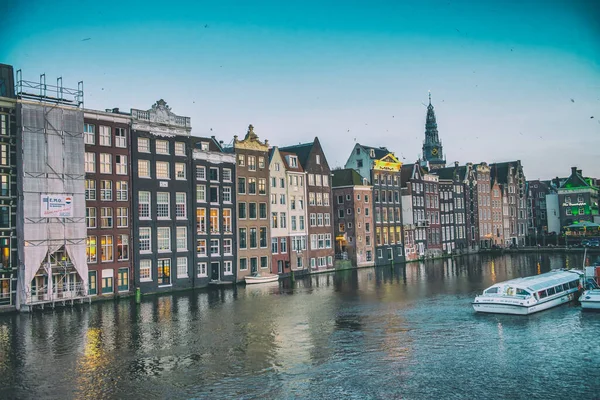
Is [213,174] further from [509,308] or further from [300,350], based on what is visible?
[300,350]

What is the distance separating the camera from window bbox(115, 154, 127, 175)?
63156 millimetres

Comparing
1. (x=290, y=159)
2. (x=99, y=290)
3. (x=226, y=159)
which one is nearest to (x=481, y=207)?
(x=290, y=159)

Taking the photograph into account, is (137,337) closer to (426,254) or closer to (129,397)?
(129,397)

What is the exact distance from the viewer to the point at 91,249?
60156 millimetres

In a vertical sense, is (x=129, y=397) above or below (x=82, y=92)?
below

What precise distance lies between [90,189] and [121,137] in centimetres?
688

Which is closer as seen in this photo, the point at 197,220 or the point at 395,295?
the point at 395,295

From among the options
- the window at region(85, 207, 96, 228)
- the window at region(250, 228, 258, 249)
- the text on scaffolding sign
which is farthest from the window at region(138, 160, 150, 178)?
the window at region(250, 228, 258, 249)

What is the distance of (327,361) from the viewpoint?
109ft

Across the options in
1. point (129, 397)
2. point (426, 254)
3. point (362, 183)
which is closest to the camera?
point (129, 397)

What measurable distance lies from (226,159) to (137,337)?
125 feet

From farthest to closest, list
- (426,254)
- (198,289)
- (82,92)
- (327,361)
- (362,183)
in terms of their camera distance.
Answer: (426,254) < (362,183) < (198,289) < (82,92) < (327,361)

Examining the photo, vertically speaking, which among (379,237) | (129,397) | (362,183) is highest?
(362,183)

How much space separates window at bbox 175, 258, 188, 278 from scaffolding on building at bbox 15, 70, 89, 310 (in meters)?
12.8
